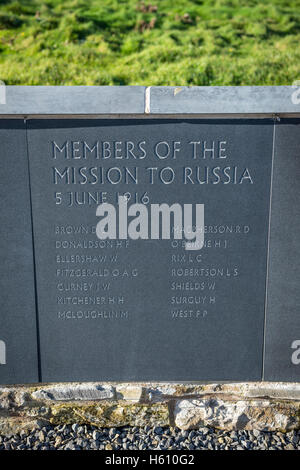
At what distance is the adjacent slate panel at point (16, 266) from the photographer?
2680mm

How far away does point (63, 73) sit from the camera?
518 centimetres

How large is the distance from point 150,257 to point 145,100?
3.61 feet

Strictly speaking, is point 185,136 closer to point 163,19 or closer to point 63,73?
point 63,73

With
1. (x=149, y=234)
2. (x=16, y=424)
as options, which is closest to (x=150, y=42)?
(x=149, y=234)

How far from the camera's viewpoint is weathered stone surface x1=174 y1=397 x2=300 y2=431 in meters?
2.91

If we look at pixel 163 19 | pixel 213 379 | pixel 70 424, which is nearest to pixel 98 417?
pixel 70 424

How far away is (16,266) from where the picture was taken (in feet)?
9.19

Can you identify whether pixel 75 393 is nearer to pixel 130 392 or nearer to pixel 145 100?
pixel 130 392

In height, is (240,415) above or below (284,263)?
below

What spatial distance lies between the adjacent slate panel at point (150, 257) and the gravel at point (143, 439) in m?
0.39

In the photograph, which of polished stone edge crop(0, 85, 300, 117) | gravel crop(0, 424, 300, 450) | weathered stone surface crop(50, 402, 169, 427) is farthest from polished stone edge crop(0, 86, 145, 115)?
gravel crop(0, 424, 300, 450)

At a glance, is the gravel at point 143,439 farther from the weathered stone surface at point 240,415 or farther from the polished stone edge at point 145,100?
the polished stone edge at point 145,100

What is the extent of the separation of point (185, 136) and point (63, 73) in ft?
10.6

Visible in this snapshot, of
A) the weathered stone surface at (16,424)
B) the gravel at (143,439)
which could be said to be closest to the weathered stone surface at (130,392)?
the gravel at (143,439)
